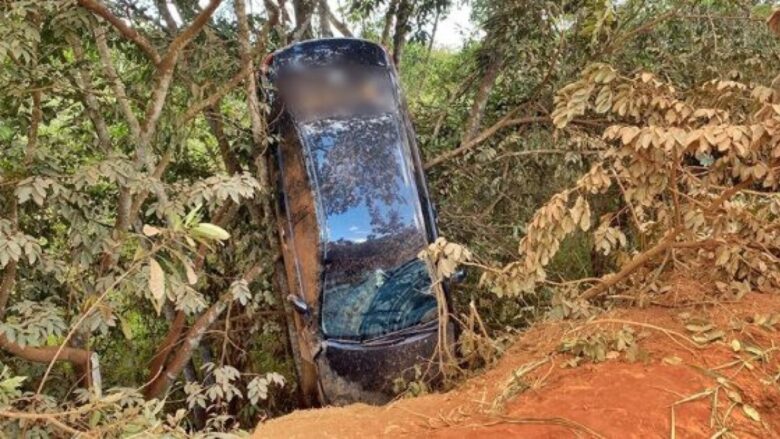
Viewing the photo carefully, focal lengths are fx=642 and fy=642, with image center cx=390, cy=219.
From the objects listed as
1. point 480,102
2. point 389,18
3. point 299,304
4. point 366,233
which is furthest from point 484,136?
point 299,304

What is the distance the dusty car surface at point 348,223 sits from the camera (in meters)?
4.05

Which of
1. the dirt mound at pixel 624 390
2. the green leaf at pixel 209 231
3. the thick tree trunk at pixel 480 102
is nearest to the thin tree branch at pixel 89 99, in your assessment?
the green leaf at pixel 209 231

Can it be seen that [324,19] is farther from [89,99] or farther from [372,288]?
[372,288]

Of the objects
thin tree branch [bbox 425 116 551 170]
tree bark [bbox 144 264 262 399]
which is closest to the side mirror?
tree bark [bbox 144 264 262 399]

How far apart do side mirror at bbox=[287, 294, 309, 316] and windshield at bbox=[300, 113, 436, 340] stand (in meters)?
0.13

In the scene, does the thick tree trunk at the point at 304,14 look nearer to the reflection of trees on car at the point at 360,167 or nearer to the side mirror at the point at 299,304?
the reflection of trees on car at the point at 360,167

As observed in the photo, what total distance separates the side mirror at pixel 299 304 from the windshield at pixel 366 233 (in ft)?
0.42

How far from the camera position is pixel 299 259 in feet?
13.8

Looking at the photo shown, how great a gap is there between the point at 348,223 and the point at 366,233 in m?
0.13

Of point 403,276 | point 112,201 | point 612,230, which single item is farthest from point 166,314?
point 612,230

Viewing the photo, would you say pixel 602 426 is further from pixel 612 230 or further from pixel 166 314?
pixel 166 314

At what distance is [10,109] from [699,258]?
11.8 ft

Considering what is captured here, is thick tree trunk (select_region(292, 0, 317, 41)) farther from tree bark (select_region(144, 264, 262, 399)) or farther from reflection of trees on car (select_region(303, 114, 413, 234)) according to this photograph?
tree bark (select_region(144, 264, 262, 399))

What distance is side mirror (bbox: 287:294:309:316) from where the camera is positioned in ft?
13.5
